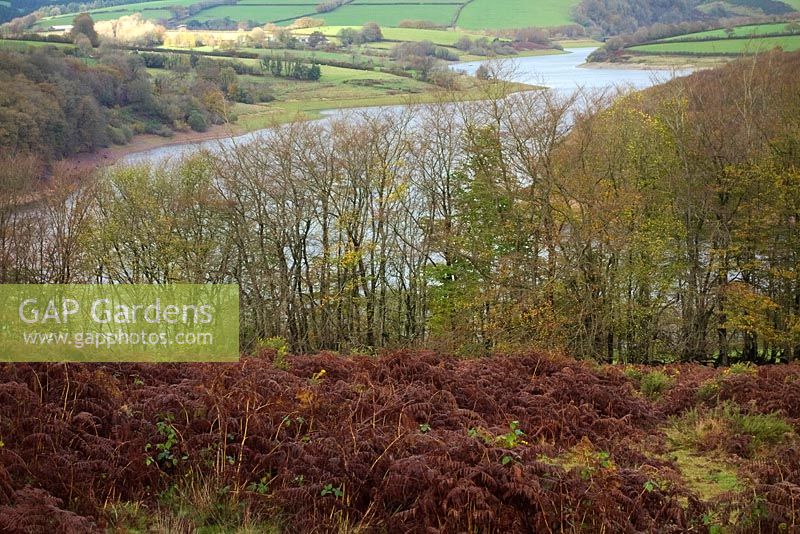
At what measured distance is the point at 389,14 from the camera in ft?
379

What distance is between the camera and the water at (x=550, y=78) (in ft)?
115

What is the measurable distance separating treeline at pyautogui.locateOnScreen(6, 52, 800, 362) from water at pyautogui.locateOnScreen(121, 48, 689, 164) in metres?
3.24

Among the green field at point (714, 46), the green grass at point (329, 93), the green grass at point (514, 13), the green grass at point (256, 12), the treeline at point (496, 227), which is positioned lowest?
the treeline at point (496, 227)

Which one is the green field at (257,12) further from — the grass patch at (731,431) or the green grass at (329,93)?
the grass patch at (731,431)

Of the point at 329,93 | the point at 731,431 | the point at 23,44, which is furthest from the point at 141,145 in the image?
the point at 731,431

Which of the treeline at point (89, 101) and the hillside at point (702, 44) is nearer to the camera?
the treeline at point (89, 101)

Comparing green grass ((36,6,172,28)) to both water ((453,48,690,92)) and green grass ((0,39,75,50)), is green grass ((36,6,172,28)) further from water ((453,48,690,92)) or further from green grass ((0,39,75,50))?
water ((453,48,690,92))

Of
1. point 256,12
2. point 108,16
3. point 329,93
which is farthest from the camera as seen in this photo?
point 256,12

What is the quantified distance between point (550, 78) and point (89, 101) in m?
35.4

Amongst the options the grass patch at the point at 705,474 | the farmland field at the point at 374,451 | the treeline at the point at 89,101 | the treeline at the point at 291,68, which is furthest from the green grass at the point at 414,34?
the grass patch at the point at 705,474

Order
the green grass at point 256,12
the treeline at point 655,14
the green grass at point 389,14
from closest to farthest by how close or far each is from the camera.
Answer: the treeline at point 655,14 < the green grass at point 389,14 < the green grass at point 256,12

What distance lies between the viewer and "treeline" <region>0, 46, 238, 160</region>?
165 ft

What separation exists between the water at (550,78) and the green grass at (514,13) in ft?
43.9

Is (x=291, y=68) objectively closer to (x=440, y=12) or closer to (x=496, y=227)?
(x=440, y=12)
